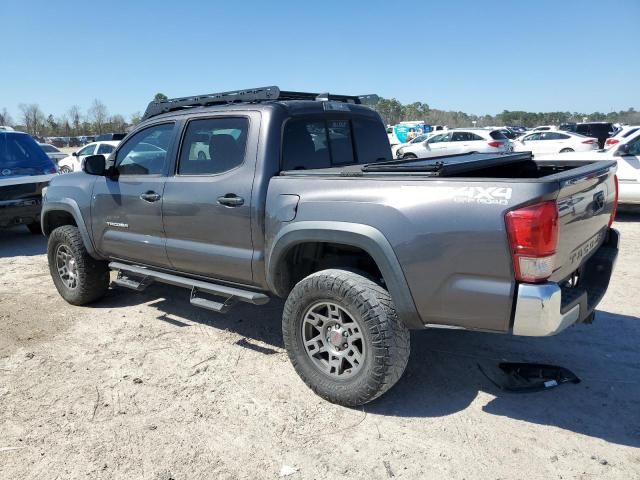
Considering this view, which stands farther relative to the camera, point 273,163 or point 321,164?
point 321,164

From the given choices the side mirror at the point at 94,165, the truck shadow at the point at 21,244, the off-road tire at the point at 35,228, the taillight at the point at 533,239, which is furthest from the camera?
the off-road tire at the point at 35,228

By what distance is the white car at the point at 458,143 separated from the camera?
1847cm

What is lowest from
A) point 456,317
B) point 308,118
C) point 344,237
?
point 456,317

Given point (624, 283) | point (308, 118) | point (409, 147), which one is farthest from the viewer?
point (409, 147)

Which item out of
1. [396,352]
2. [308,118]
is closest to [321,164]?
[308,118]

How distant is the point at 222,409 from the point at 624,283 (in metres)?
4.59

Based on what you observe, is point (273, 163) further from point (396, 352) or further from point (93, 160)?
point (93, 160)

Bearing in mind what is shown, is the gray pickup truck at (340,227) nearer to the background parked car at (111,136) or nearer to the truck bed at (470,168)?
the truck bed at (470,168)

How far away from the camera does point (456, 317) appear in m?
2.85

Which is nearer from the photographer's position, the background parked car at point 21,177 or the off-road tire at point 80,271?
the off-road tire at point 80,271

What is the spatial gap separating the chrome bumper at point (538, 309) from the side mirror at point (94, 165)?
3.72 meters

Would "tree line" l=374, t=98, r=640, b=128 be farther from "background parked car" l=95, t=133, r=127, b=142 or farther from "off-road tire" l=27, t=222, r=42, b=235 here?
"off-road tire" l=27, t=222, r=42, b=235

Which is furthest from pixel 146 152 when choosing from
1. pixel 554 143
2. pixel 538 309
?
pixel 554 143

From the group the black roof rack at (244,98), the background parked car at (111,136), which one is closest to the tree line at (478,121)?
the background parked car at (111,136)
